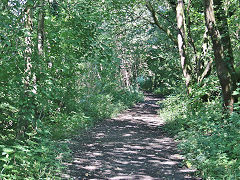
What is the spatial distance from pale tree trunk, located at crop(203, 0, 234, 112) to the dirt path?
2.05 metres

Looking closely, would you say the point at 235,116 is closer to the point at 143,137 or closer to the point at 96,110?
the point at 143,137

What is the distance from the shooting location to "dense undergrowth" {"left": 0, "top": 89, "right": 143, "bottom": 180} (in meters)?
3.76

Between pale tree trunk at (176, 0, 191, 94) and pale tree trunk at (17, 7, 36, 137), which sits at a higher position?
pale tree trunk at (176, 0, 191, 94)

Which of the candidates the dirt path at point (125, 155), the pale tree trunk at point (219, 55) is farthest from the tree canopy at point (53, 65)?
the dirt path at point (125, 155)

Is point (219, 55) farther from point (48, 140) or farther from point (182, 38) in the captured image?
point (48, 140)

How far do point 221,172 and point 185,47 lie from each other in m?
5.67

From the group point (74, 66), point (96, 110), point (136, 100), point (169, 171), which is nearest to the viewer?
point (169, 171)

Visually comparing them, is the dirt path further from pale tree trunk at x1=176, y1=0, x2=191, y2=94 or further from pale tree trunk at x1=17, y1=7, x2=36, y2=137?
pale tree trunk at x1=176, y1=0, x2=191, y2=94

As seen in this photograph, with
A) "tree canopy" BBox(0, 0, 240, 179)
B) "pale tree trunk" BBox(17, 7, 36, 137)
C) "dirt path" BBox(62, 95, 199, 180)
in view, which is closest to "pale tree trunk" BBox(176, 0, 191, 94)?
"tree canopy" BBox(0, 0, 240, 179)

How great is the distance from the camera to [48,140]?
4961 millimetres

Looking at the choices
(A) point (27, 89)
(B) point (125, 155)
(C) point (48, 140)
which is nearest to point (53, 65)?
(A) point (27, 89)

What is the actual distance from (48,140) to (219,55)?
4458 mm

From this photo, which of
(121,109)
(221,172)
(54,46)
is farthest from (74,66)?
(121,109)

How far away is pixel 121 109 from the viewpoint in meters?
15.9
